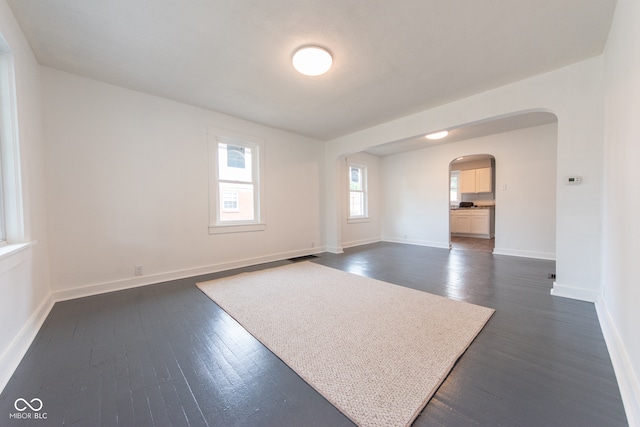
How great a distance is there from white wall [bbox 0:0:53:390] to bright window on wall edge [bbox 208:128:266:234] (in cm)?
Result: 177

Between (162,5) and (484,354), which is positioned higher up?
(162,5)

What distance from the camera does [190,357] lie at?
5.51ft

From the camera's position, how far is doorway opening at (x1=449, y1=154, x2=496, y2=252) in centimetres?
712

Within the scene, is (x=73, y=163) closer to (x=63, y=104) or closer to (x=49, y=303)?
(x=63, y=104)

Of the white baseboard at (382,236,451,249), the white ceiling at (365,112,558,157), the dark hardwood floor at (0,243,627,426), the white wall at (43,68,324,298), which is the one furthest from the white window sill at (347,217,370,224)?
the dark hardwood floor at (0,243,627,426)

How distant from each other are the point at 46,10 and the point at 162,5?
0.94 meters

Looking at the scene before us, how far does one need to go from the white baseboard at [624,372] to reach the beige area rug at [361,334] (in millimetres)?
725

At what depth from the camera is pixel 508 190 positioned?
501 cm

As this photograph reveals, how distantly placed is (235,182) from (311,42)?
8.53ft

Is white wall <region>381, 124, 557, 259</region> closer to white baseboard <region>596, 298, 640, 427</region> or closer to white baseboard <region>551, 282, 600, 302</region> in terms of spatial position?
white baseboard <region>551, 282, 600, 302</region>

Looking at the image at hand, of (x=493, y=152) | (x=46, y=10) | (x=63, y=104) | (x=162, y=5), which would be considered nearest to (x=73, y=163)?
(x=63, y=104)

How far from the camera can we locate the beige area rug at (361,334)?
4.32 feet

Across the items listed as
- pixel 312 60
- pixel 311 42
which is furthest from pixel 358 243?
pixel 311 42

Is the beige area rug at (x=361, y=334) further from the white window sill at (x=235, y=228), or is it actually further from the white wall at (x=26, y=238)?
the white wall at (x=26, y=238)
